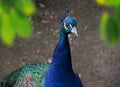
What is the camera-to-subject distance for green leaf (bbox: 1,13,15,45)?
2.68 feet

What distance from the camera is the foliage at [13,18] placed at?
82 cm

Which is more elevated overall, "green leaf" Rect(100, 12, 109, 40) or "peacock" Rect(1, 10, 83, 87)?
"green leaf" Rect(100, 12, 109, 40)

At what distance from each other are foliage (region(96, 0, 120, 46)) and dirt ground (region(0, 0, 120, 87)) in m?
3.05

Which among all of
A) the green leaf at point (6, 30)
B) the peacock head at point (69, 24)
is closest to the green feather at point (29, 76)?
the peacock head at point (69, 24)

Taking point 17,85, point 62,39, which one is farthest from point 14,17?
point 17,85

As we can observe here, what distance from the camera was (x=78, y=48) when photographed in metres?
4.44

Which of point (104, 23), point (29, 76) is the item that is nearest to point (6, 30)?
point (104, 23)

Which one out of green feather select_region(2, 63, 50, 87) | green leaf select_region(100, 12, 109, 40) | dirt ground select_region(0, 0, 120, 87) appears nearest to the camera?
green leaf select_region(100, 12, 109, 40)

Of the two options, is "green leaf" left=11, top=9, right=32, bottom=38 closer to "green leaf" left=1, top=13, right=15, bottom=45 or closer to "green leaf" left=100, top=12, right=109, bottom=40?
"green leaf" left=1, top=13, right=15, bottom=45

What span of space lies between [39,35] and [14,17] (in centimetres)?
389

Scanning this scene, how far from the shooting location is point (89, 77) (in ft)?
13.2

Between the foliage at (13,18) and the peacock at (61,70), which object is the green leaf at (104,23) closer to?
the foliage at (13,18)

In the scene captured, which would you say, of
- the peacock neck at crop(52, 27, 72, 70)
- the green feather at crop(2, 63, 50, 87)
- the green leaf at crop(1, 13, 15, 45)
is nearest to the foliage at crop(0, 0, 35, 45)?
the green leaf at crop(1, 13, 15, 45)

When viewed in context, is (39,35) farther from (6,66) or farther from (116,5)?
(116,5)
